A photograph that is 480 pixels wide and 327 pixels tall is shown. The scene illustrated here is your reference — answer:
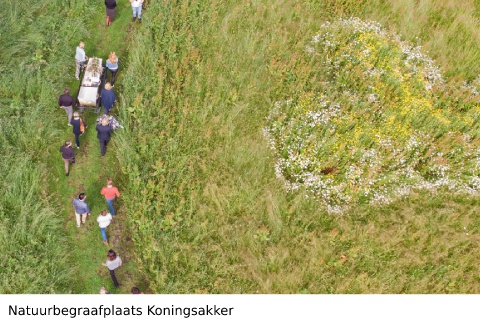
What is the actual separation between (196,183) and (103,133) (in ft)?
11.1

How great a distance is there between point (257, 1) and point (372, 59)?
5.45 m

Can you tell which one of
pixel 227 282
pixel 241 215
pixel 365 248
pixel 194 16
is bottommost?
pixel 227 282

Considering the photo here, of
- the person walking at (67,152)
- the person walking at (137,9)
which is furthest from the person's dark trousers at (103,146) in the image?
the person walking at (137,9)

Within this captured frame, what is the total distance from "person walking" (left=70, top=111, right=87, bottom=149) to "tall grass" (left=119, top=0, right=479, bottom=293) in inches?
56.7

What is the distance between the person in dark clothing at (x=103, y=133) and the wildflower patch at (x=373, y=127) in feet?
17.5

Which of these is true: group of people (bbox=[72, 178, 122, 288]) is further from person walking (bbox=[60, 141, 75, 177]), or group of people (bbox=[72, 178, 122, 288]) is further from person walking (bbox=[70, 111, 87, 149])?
person walking (bbox=[70, 111, 87, 149])

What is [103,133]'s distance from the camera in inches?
483

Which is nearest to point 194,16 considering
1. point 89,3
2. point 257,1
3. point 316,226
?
point 257,1

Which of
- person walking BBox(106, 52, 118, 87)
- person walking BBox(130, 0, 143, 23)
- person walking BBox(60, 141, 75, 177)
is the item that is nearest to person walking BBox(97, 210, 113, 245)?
person walking BBox(60, 141, 75, 177)

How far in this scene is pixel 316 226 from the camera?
11.7 meters

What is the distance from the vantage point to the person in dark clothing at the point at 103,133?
39.8 feet

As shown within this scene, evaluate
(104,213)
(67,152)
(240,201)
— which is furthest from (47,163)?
(240,201)

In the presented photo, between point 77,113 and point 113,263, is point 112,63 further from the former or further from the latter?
point 113,263
